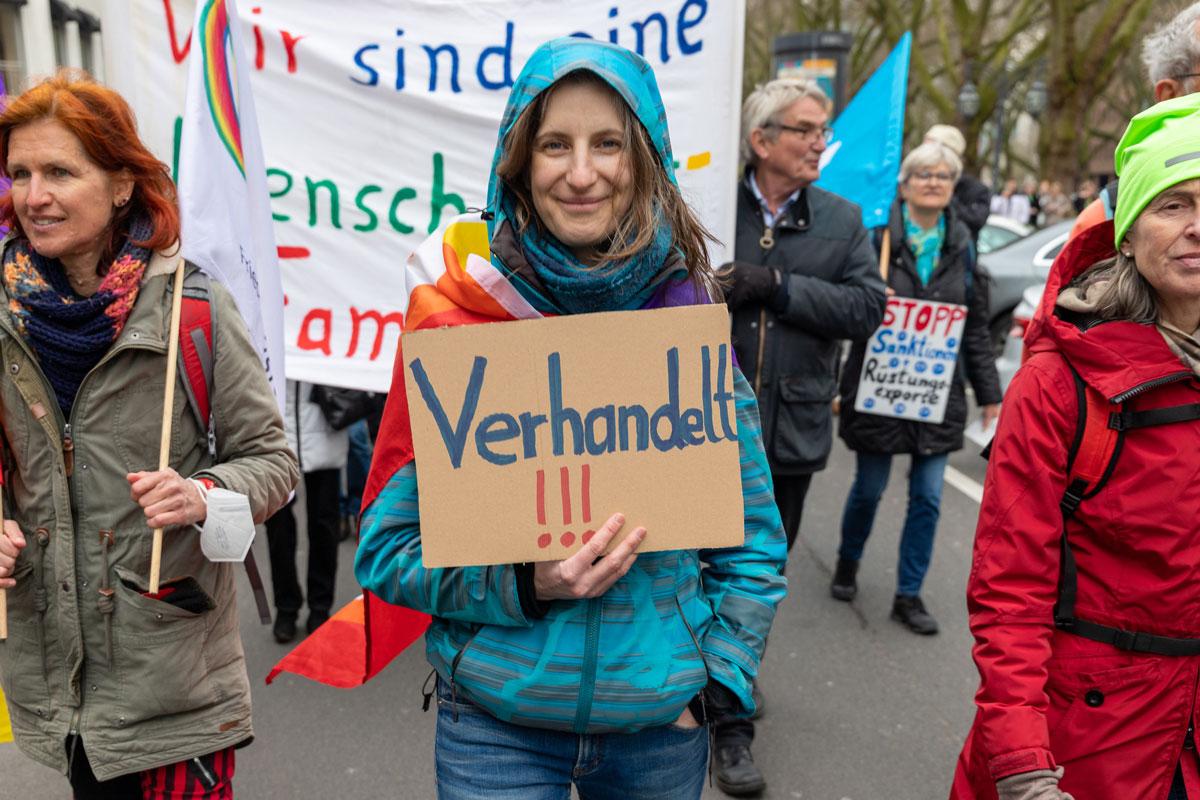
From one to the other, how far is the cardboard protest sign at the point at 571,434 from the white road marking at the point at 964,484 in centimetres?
555

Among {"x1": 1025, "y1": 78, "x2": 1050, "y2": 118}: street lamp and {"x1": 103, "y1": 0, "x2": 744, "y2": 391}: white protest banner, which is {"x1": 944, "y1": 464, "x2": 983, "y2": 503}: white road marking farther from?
{"x1": 1025, "y1": 78, "x2": 1050, "y2": 118}: street lamp

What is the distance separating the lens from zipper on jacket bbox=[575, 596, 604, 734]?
5.69 feet

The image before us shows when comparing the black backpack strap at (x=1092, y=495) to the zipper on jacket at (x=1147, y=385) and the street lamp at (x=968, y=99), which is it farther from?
the street lamp at (x=968, y=99)

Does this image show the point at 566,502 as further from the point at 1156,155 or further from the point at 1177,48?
the point at 1177,48

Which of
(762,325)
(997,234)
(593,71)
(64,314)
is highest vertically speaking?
(593,71)

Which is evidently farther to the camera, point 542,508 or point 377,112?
point 377,112

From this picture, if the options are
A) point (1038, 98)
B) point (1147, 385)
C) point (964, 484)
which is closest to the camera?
point (1147, 385)

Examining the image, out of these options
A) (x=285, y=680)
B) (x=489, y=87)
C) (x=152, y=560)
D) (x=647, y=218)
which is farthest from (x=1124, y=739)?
(x=285, y=680)

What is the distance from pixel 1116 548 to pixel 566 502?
99 cm

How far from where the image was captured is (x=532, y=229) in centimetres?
181

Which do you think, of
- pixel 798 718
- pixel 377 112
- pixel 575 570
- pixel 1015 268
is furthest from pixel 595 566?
pixel 1015 268

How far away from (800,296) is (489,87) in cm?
132

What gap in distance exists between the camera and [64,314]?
2.08 meters

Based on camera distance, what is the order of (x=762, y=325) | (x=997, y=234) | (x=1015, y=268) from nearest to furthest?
(x=762, y=325) < (x=1015, y=268) < (x=997, y=234)
